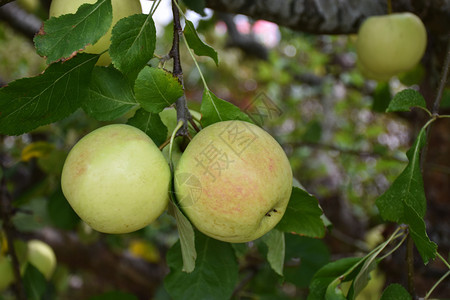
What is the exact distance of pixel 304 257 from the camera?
1.39 meters

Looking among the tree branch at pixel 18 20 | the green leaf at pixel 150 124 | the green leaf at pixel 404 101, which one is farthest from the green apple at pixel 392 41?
the tree branch at pixel 18 20

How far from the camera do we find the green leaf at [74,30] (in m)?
0.74

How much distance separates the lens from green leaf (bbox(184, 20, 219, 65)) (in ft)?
2.53

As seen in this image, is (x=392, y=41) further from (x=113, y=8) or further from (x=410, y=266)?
(x=113, y=8)

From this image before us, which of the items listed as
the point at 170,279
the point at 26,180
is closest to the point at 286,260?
the point at 170,279

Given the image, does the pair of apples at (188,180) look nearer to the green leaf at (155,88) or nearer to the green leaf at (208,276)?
the green leaf at (155,88)

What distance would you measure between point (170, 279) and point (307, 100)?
12.8 ft

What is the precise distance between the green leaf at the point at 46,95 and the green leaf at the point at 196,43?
6.9 inches

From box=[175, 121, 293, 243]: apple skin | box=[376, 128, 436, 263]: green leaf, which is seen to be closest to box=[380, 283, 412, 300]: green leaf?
box=[376, 128, 436, 263]: green leaf

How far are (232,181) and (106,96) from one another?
30 centimetres

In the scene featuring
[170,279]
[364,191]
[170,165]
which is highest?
[170,165]

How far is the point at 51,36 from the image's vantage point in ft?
2.44

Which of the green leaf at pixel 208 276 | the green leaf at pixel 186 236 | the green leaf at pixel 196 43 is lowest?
the green leaf at pixel 208 276

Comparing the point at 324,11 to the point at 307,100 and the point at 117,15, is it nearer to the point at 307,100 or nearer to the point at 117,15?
the point at 117,15
